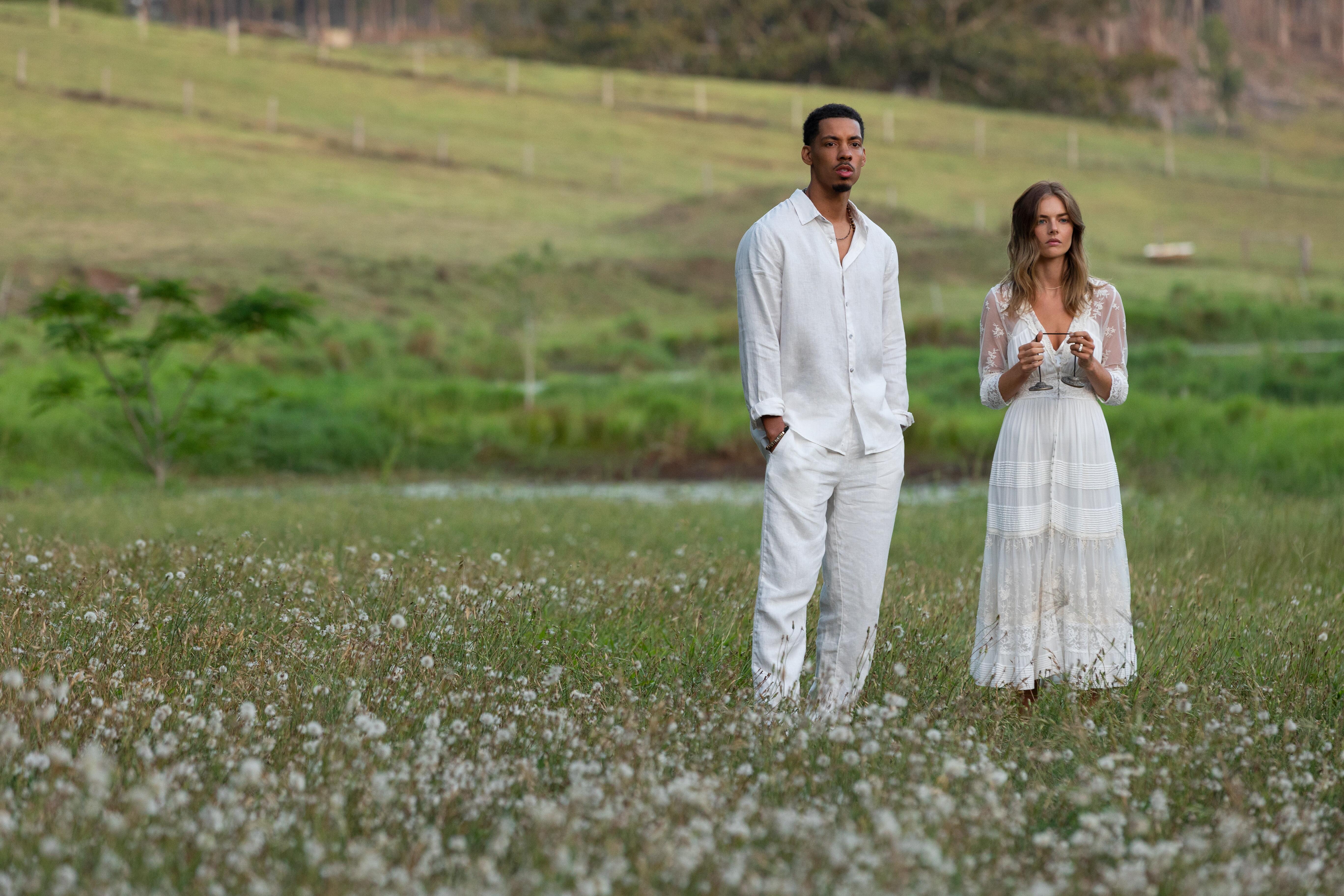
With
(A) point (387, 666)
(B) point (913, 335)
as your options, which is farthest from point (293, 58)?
(A) point (387, 666)

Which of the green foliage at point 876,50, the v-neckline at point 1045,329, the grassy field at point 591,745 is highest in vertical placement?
the green foliage at point 876,50

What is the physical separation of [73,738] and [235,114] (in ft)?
165

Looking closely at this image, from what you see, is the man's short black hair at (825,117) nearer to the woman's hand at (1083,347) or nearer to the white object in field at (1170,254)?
the woman's hand at (1083,347)

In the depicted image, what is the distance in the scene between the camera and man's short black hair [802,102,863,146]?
14.9ft

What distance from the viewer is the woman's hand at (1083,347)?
15.6 feet

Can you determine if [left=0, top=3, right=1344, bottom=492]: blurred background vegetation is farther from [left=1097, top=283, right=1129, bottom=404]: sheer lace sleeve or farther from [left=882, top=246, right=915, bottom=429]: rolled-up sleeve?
[left=882, top=246, right=915, bottom=429]: rolled-up sleeve

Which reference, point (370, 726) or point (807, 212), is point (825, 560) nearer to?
point (807, 212)

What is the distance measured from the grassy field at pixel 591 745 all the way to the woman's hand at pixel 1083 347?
46.0 inches

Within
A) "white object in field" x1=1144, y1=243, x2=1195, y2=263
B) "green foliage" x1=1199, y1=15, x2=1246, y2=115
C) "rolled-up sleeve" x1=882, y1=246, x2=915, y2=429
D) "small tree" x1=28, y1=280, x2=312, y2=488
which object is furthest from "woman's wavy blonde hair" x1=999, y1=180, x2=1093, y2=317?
"green foliage" x1=1199, y1=15, x2=1246, y2=115

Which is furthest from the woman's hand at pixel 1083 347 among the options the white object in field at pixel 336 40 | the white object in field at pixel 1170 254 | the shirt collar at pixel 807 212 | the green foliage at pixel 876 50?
the green foliage at pixel 876 50

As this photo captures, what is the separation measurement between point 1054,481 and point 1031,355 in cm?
50

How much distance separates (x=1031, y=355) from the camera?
4812 mm

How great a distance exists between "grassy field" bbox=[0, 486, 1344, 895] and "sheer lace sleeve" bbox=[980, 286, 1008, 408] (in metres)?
1.02

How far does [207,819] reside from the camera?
2797 mm
